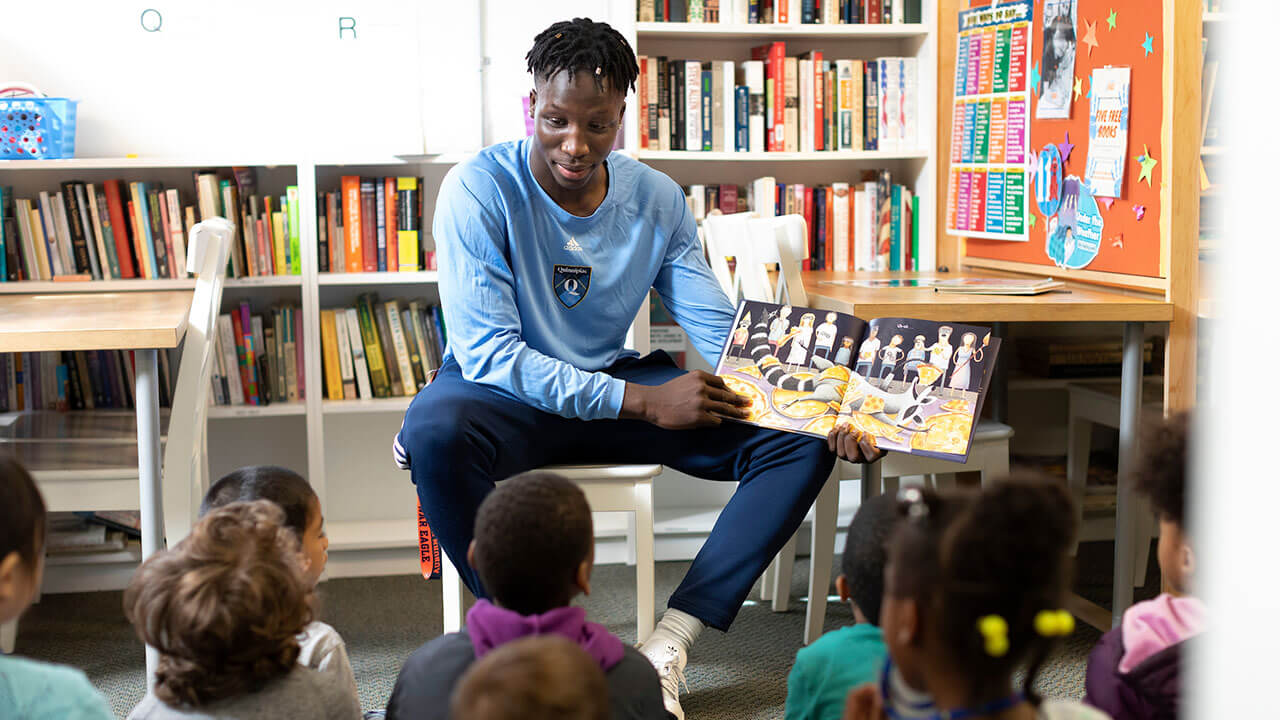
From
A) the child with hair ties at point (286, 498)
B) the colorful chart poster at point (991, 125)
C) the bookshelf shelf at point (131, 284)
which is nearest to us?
the child with hair ties at point (286, 498)

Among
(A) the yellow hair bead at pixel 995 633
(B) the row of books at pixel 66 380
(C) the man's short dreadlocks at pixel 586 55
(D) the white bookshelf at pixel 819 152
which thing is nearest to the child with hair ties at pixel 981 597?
(A) the yellow hair bead at pixel 995 633

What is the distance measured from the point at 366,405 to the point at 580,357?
899 mm

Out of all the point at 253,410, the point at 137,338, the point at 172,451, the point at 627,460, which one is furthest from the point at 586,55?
the point at 253,410

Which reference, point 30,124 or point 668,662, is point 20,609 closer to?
point 668,662

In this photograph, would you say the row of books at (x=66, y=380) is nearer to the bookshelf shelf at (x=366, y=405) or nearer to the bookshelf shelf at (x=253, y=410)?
the bookshelf shelf at (x=253, y=410)

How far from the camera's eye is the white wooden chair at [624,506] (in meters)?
1.80

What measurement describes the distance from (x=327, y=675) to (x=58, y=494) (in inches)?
41.8

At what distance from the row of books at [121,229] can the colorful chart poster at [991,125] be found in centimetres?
165

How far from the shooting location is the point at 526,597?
3.56 feet

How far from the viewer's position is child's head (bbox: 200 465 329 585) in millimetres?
1469

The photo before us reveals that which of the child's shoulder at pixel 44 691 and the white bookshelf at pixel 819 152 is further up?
the white bookshelf at pixel 819 152

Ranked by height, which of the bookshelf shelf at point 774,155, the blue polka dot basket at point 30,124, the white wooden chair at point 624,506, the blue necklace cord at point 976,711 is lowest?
the white wooden chair at point 624,506

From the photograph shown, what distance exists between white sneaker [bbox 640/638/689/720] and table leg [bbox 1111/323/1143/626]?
0.91 m

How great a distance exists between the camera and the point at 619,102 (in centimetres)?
186
